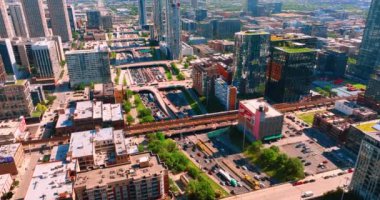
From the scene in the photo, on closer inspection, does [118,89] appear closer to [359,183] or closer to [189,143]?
[189,143]

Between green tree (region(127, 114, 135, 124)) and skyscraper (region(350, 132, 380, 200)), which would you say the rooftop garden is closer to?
skyscraper (region(350, 132, 380, 200))

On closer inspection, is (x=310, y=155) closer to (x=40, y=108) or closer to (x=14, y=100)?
(x=40, y=108)

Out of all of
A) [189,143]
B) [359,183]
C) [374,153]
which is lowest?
[189,143]

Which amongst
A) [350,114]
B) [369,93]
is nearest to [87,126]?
[350,114]

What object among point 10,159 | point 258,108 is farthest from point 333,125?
point 10,159

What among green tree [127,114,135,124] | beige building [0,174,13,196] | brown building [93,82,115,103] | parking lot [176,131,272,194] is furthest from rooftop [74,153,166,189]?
brown building [93,82,115,103]
